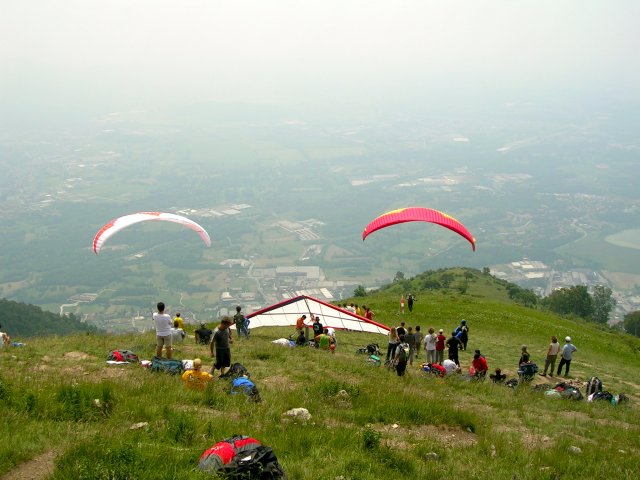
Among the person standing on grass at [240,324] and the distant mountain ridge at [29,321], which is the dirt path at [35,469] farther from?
the distant mountain ridge at [29,321]

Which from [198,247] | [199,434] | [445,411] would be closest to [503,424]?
[445,411]

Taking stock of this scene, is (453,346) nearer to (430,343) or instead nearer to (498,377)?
(430,343)

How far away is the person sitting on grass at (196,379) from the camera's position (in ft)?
37.1

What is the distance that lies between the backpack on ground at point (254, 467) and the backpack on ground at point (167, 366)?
611cm

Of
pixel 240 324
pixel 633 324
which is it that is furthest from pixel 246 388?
pixel 633 324

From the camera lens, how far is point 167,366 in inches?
504

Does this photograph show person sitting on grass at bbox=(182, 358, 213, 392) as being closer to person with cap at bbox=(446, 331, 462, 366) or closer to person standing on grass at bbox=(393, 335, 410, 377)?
person standing on grass at bbox=(393, 335, 410, 377)

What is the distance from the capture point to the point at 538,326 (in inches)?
1282

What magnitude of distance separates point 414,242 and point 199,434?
19389 centimetres

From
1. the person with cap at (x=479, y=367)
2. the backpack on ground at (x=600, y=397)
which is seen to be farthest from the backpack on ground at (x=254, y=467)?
the backpack on ground at (x=600, y=397)

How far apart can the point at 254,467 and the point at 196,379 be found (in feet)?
16.3

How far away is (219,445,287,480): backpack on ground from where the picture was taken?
6715mm

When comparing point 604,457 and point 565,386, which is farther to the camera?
point 565,386

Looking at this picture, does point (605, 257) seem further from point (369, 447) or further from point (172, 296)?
point (369, 447)
